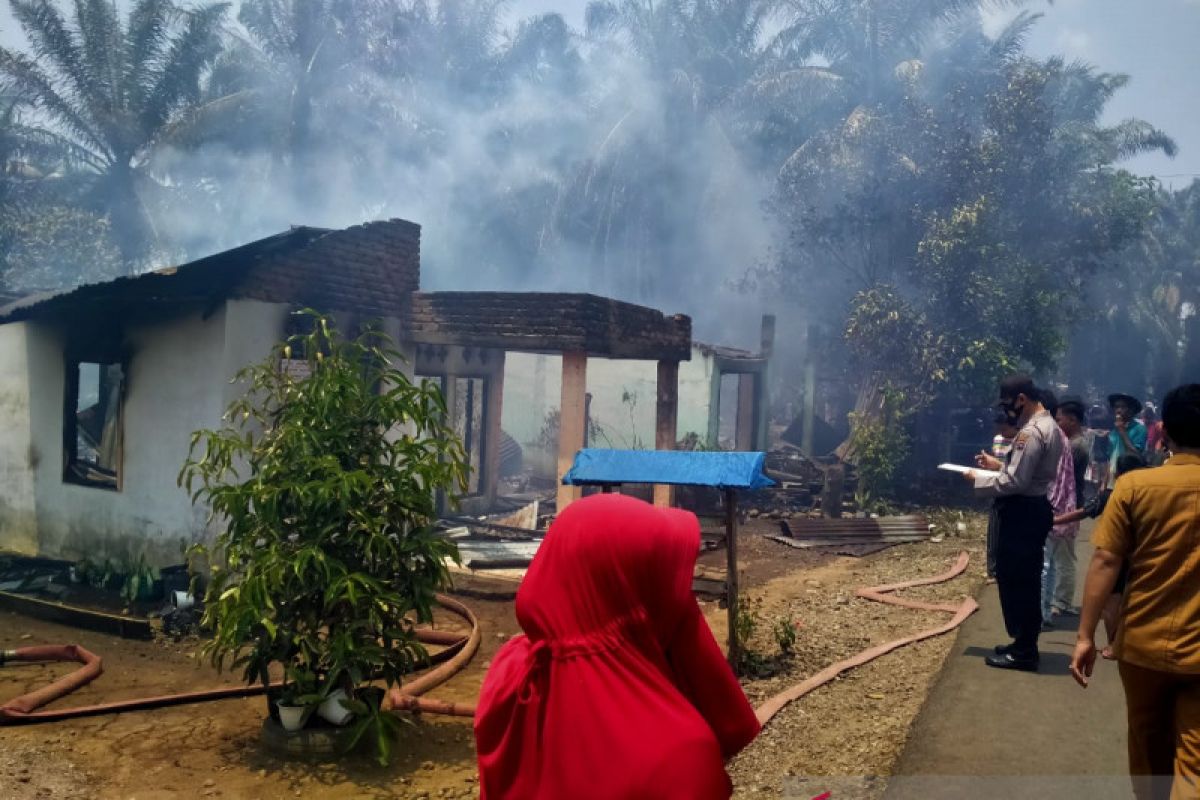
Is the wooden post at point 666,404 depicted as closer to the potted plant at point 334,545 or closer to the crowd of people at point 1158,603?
the potted plant at point 334,545

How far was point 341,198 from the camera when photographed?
30.7 m

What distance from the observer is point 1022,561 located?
565 cm

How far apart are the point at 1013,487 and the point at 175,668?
641 cm

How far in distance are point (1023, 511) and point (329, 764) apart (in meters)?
4.37

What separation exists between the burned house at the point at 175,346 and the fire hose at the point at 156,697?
2.23m

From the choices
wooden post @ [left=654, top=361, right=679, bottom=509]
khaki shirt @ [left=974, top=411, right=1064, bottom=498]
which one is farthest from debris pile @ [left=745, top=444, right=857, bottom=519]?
khaki shirt @ [left=974, top=411, right=1064, bottom=498]

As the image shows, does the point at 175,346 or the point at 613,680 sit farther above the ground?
the point at 175,346

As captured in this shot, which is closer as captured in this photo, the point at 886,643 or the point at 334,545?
the point at 334,545

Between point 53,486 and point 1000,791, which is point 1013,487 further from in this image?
point 53,486

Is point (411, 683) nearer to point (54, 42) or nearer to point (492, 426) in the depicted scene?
point (492, 426)

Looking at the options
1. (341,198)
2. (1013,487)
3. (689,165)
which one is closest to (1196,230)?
(689,165)

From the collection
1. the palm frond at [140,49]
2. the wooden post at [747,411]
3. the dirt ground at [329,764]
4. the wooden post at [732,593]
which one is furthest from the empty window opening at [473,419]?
the palm frond at [140,49]

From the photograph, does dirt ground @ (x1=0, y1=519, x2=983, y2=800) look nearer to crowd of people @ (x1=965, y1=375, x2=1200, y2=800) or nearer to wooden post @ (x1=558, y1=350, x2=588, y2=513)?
crowd of people @ (x1=965, y1=375, x2=1200, y2=800)

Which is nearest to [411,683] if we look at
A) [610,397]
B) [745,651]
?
[745,651]
